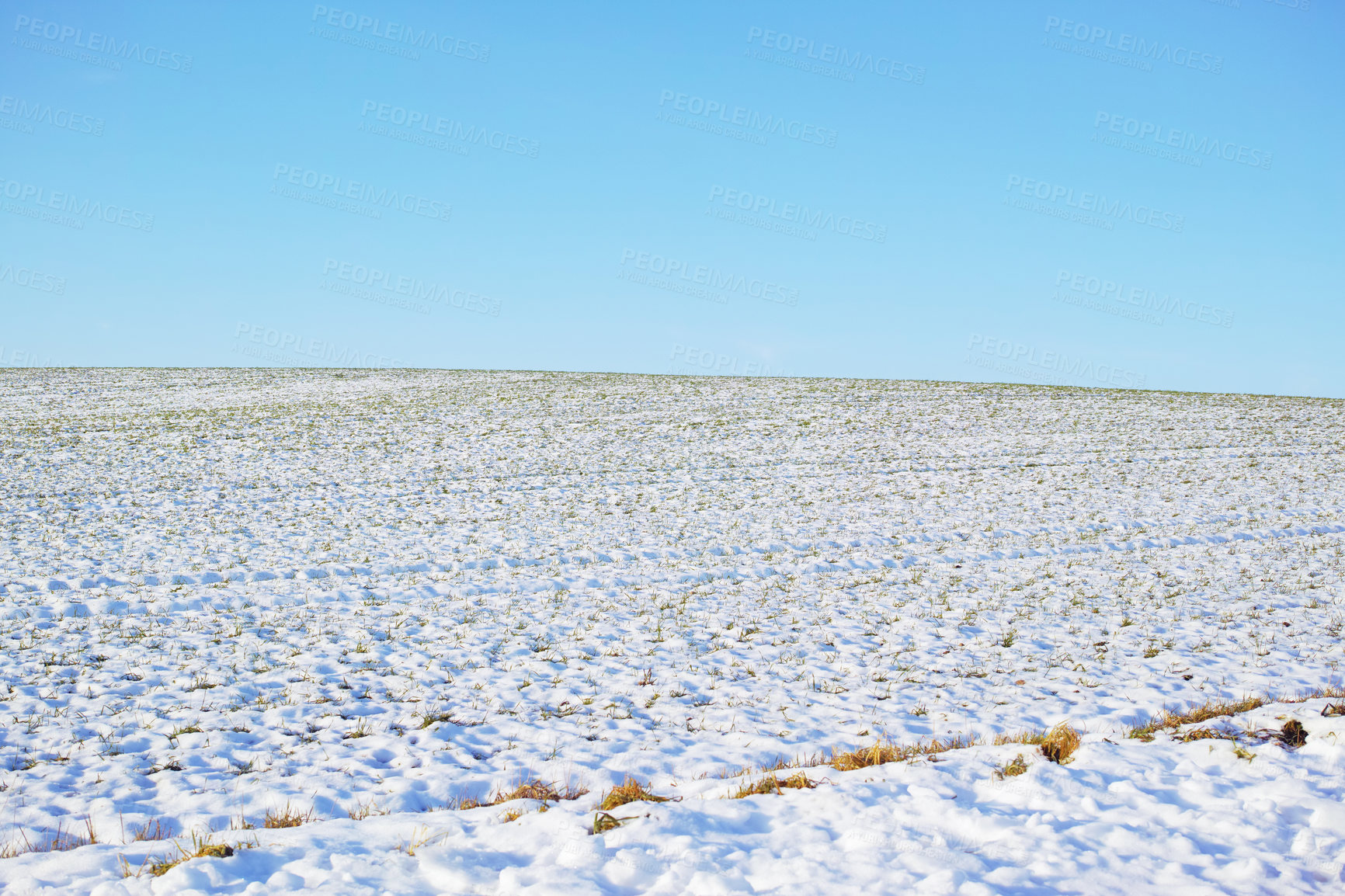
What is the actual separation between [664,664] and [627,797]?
3726 mm

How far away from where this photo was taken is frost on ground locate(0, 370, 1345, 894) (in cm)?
446

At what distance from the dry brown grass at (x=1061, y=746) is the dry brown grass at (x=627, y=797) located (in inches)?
123

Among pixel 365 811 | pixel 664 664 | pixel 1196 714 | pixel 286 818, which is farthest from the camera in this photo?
pixel 664 664

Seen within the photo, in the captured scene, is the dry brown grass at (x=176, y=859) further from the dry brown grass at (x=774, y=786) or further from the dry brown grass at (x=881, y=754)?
the dry brown grass at (x=881, y=754)

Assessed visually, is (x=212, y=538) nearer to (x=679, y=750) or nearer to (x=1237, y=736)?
(x=679, y=750)

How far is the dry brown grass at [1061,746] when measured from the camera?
5656 mm

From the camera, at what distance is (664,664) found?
8.88 metres

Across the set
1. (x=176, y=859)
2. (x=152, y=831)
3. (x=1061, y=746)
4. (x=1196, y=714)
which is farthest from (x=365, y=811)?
(x=1196, y=714)

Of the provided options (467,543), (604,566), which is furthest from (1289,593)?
(467,543)

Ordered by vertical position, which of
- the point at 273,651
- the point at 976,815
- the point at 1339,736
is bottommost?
the point at 273,651

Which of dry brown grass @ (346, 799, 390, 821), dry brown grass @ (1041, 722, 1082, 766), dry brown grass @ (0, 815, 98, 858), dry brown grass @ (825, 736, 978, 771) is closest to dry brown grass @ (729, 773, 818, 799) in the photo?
dry brown grass @ (825, 736, 978, 771)

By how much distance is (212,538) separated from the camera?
14.3 meters

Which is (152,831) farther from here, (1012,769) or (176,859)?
(1012,769)

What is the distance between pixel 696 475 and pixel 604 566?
26.1 feet
